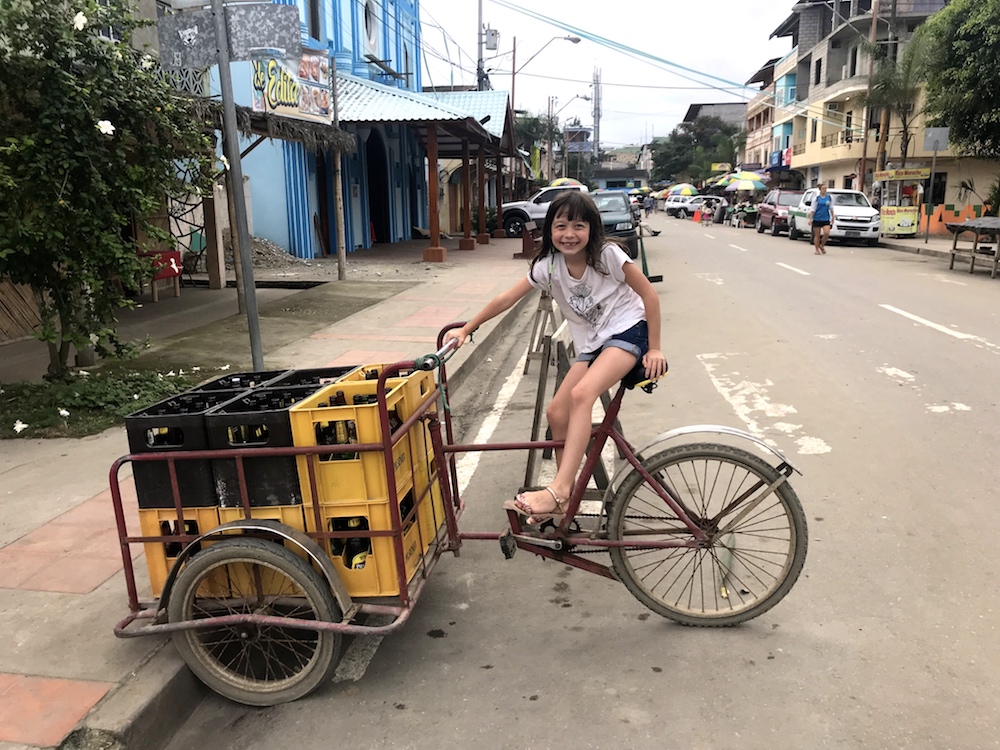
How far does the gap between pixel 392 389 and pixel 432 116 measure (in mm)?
15306

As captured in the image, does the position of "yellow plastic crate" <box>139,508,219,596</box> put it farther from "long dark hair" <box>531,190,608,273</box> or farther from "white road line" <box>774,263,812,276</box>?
"white road line" <box>774,263,812,276</box>

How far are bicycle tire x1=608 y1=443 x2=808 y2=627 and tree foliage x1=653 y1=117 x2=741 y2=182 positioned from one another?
82.1 m

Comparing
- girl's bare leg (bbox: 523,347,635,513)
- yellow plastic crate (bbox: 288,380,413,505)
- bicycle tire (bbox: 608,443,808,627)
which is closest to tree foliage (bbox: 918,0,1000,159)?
bicycle tire (bbox: 608,443,808,627)

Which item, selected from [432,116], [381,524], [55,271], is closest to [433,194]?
[432,116]

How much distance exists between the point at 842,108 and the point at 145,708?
4612 centimetres

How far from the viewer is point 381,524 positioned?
9.45 ft

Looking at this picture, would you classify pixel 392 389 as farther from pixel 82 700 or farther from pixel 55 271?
pixel 55 271

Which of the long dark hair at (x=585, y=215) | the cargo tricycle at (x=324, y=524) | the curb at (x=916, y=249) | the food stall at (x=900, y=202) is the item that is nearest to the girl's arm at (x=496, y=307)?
the cargo tricycle at (x=324, y=524)

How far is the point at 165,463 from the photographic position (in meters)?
2.93

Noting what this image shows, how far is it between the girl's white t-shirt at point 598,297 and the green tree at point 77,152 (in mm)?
3623

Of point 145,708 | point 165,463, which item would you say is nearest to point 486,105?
point 165,463

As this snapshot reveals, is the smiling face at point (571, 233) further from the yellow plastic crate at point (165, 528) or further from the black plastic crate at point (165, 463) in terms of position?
the yellow plastic crate at point (165, 528)

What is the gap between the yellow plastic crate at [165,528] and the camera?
117 inches

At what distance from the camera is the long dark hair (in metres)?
3.27
